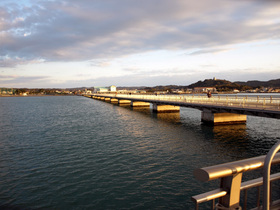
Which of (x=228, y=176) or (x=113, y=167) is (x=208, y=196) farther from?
(x=113, y=167)

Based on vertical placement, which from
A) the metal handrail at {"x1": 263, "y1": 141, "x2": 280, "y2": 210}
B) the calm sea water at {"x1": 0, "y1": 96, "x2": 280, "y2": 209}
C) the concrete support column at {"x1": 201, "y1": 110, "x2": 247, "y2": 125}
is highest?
the metal handrail at {"x1": 263, "y1": 141, "x2": 280, "y2": 210}

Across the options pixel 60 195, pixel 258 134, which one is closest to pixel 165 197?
pixel 60 195

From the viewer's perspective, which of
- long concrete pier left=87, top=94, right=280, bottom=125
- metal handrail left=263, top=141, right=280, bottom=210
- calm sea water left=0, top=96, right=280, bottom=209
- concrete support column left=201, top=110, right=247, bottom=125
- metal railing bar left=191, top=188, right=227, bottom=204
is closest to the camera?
metal handrail left=263, top=141, right=280, bottom=210

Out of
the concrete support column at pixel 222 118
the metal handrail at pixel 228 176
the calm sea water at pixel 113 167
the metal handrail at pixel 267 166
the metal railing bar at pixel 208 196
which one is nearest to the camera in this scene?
the metal handrail at pixel 267 166

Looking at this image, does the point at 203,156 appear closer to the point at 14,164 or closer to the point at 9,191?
the point at 9,191

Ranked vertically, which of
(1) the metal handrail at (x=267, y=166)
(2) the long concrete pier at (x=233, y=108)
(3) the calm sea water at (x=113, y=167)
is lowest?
(3) the calm sea water at (x=113, y=167)

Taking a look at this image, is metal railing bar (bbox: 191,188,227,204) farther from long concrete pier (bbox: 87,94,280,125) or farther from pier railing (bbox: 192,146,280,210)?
long concrete pier (bbox: 87,94,280,125)

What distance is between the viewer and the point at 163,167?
47.7ft

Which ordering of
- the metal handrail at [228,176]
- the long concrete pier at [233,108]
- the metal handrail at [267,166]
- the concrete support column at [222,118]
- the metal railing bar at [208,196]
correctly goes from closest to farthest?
the metal handrail at [267,166] < the metal handrail at [228,176] < the metal railing bar at [208,196] < the long concrete pier at [233,108] < the concrete support column at [222,118]

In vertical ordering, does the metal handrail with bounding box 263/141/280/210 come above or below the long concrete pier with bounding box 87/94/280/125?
above

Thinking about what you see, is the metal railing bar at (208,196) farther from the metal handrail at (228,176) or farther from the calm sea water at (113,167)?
the calm sea water at (113,167)

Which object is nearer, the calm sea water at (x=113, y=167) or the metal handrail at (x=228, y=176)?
the metal handrail at (x=228, y=176)

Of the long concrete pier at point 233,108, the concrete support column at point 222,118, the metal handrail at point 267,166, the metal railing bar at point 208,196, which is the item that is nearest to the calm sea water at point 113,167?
the long concrete pier at point 233,108

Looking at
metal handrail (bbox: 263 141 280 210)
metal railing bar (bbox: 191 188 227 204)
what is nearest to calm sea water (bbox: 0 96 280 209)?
metal railing bar (bbox: 191 188 227 204)
